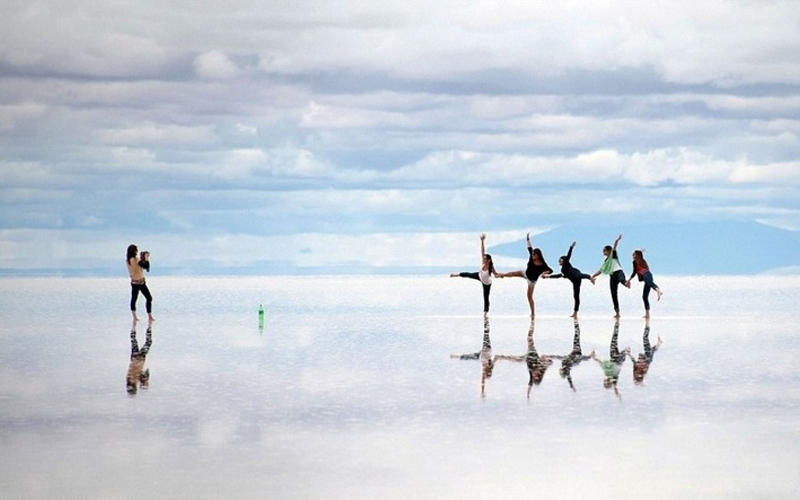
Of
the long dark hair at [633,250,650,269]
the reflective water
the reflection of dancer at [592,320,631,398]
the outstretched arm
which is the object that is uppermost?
the long dark hair at [633,250,650,269]

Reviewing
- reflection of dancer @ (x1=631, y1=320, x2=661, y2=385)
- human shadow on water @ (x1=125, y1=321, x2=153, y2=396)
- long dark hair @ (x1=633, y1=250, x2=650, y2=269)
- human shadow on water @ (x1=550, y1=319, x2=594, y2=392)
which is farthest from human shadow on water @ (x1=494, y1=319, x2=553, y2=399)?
long dark hair @ (x1=633, y1=250, x2=650, y2=269)

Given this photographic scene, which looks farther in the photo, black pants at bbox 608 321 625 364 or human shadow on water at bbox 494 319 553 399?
black pants at bbox 608 321 625 364

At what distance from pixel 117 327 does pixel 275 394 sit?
18.9 m

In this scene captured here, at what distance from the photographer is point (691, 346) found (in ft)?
95.7

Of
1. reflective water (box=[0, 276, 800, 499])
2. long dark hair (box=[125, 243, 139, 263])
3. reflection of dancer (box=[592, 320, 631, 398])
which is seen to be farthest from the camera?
long dark hair (box=[125, 243, 139, 263])

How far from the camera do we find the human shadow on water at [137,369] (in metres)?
20.5

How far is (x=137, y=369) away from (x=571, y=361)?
7.89m

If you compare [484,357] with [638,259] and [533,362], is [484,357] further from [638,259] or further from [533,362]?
[638,259]

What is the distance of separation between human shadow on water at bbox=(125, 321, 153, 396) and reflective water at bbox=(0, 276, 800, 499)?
0.17 feet

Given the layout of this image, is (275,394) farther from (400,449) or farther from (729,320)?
(729,320)

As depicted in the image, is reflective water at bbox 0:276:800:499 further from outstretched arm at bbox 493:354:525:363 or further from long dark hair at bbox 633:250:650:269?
long dark hair at bbox 633:250:650:269

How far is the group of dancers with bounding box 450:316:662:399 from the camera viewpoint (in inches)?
844

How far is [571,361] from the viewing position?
2495 centimetres

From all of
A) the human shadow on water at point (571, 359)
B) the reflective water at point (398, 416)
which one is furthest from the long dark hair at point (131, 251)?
the human shadow on water at point (571, 359)
